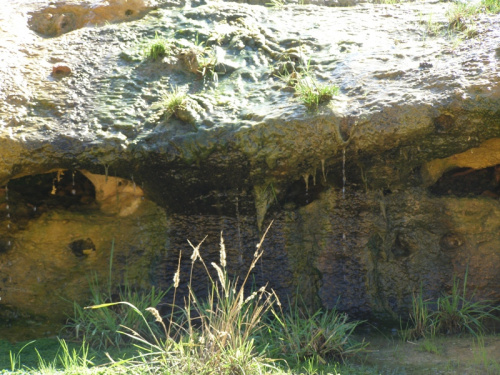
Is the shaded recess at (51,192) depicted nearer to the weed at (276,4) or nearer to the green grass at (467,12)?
the weed at (276,4)

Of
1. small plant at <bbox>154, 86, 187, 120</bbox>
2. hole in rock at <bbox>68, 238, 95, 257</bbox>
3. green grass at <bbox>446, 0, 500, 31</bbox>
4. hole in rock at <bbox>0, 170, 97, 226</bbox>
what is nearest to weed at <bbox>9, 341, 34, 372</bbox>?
hole in rock at <bbox>68, 238, 95, 257</bbox>

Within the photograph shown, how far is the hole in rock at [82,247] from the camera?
5789 mm

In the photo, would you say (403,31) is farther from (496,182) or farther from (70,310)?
(70,310)

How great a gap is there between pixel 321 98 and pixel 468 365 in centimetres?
235

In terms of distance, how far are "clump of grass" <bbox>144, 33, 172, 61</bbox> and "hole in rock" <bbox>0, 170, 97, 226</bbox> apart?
1.40 m

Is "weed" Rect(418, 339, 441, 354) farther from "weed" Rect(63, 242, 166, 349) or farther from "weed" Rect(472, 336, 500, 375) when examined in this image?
"weed" Rect(63, 242, 166, 349)

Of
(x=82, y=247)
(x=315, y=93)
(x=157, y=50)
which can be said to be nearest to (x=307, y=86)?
(x=315, y=93)

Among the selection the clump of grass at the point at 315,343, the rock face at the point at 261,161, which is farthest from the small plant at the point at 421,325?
the clump of grass at the point at 315,343

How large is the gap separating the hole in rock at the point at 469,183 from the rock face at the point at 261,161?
1 cm

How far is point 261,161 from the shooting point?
16.4ft

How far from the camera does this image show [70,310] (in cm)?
557

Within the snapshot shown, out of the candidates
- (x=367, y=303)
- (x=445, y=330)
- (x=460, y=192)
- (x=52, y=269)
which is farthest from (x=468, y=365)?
(x=52, y=269)

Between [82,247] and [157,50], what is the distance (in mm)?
2098

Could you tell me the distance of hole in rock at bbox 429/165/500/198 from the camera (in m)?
5.57
